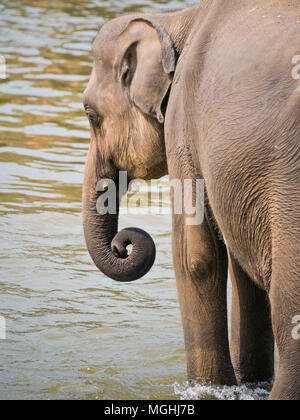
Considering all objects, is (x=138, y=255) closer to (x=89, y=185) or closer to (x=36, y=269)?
(x=89, y=185)

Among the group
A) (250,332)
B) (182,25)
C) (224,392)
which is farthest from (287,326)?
(182,25)

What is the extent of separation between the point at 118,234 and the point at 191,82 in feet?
3.17

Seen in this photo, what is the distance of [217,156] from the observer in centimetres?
286

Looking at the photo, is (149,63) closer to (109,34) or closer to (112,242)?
(109,34)

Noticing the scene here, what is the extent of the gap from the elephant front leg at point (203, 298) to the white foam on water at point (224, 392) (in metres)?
0.03

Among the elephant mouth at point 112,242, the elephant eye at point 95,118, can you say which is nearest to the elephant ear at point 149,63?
the elephant eye at point 95,118

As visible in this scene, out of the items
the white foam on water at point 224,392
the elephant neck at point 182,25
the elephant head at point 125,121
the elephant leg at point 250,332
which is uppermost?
the elephant neck at point 182,25

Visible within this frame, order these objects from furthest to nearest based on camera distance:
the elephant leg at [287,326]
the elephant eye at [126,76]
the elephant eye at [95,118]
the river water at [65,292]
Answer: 1. the river water at [65,292]
2. the elephant eye at [95,118]
3. the elephant eye at [126,76]
4. the elephant leg at [287,326]

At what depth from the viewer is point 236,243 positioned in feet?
9.71

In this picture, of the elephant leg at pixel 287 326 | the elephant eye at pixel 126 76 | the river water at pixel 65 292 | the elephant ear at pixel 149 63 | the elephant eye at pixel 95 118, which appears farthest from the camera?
the river water at pixel 65 292

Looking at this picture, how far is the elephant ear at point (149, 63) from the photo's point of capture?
3422 mm

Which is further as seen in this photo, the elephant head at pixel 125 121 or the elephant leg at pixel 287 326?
the elephant head at pixel 125 121

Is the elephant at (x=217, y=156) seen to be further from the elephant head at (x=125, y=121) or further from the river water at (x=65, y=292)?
the river water at (x=65, y=292)

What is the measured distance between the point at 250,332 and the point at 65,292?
67.4 inches
